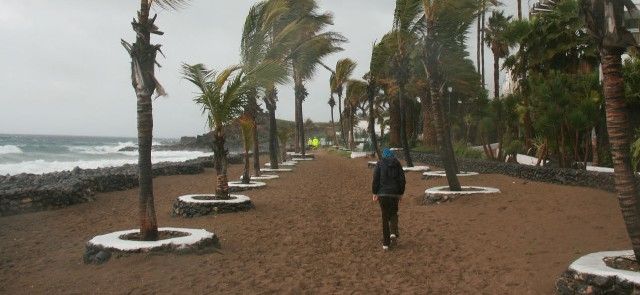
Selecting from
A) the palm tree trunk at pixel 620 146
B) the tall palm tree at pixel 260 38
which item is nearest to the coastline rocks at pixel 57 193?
the tall palm tree at pixel 260 38

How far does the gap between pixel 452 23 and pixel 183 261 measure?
9.24m

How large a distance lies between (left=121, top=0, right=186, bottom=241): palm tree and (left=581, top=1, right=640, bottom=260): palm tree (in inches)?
203

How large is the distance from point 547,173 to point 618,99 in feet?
28.4

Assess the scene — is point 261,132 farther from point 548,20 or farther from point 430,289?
point 430,289

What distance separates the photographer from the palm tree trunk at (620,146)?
16.5ft

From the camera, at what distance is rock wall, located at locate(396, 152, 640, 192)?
10977mm

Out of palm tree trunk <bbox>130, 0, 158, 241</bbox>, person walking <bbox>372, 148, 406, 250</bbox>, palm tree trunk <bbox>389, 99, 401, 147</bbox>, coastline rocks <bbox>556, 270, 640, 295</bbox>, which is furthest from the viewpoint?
palm tree trunk <bbox>389, 99, 401, 147</bbox>

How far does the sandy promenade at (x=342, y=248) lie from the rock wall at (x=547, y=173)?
1.41 ft

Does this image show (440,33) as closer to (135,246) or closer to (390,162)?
(390,162)

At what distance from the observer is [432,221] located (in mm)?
9680

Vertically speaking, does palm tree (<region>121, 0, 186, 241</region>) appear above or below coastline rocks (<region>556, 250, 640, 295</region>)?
above

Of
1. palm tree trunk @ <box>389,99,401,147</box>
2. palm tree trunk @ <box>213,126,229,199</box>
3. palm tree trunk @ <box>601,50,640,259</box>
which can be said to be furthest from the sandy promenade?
palm tree trunk @ <box>389,99,401,147</box>

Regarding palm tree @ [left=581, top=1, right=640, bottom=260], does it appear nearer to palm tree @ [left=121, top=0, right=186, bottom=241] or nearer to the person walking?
the person walking


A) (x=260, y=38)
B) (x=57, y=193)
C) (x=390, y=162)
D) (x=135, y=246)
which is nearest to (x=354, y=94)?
(x=260, y=38)
